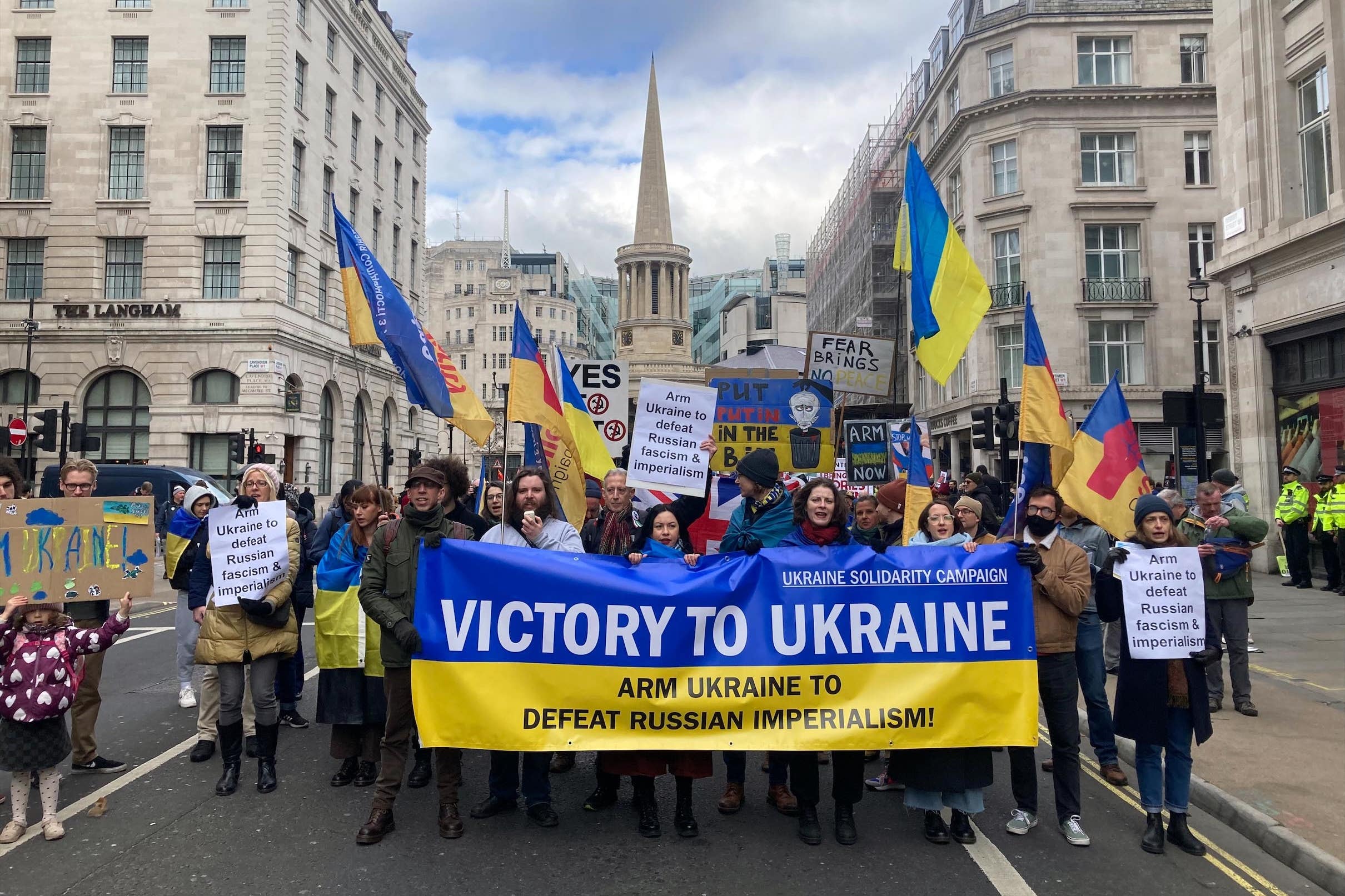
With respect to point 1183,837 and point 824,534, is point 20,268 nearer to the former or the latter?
point 824,534

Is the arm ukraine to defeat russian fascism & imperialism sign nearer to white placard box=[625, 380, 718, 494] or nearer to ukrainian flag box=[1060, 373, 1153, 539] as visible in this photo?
ukrainian flag box=[1060, 373, 1153, 539]

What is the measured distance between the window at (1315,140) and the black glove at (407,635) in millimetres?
18244

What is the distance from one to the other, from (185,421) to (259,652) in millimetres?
32453

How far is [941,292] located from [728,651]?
13.1 feet

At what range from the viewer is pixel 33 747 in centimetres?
501

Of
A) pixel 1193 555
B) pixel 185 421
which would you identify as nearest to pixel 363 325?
pixel 1193 555

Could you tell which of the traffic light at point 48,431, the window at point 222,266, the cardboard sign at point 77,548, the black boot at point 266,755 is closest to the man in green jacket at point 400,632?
the black boot at point 266,755

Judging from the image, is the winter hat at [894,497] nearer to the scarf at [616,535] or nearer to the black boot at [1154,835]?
the scarf at [616,535]

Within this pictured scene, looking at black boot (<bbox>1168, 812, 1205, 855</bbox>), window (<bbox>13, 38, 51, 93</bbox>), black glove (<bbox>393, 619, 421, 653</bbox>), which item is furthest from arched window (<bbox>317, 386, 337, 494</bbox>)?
black boot (<bbox>1168, 812, 1205, 855</bbox>)

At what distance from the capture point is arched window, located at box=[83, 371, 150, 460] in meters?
34.4

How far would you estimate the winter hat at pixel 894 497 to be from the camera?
8.17 meters

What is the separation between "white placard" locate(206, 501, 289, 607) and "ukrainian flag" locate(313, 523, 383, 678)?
0.31 meters

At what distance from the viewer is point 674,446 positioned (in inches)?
297

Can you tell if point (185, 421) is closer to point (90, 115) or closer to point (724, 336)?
point (90, 115)
